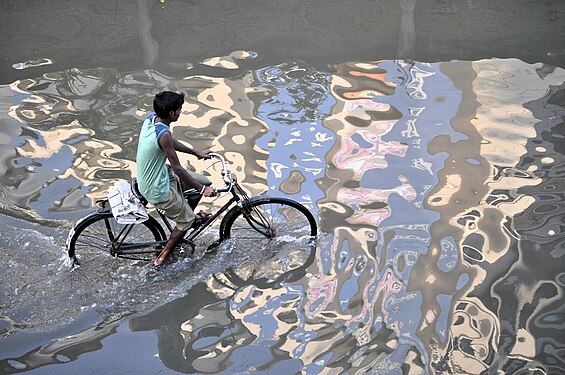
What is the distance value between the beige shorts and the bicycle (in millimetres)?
108

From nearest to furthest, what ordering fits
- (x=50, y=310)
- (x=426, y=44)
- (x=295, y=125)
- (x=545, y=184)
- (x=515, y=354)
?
(x=515, y=354) → (x=50, y=310) → (x=545, y=184) → (x=295, y=125) → (x=426, y=44)

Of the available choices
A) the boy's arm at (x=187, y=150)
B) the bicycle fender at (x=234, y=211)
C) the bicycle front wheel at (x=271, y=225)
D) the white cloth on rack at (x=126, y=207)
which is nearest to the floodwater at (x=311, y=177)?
the bicycle front wheel at (x=271, y=225)

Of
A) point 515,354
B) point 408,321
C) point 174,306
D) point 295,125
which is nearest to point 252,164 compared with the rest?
point 295,125

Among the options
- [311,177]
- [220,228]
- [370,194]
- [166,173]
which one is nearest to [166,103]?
[166,173]

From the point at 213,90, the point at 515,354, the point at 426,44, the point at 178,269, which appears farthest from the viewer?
the point at 426,44

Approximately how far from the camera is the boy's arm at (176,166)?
18.2 ft

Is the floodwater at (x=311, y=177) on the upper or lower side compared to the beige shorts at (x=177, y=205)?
lower

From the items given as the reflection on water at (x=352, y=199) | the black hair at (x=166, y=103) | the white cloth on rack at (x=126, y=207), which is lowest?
the reflection on water at (x=352, y=199)

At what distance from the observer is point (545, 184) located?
7.32 meters

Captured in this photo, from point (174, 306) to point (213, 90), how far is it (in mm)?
3711

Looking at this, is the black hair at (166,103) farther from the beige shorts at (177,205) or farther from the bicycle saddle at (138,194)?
the bicycle saddle at (138,194)

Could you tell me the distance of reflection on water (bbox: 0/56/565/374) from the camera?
5598mm

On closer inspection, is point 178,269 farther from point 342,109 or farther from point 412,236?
point 342,109

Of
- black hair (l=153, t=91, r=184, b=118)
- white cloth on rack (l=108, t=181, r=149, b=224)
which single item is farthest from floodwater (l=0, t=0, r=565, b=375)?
black hair (l=153, t=91, r=184, b=118)
